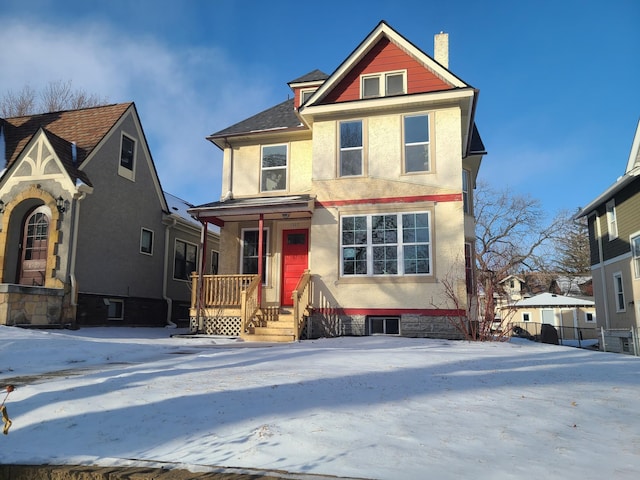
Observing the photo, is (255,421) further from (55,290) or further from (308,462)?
(55,290)

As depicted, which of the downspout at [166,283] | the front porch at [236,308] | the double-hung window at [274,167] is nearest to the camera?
the front porch at [236,308]

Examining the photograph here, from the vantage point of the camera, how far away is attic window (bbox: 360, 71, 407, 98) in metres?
13.5

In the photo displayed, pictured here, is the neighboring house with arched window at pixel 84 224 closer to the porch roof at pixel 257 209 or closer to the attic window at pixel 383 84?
the porch roof at pixel 257 209

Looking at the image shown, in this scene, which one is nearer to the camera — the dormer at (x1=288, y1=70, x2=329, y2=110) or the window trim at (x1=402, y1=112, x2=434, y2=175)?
the window trim at (x1=402, y1=112, x2=434, y2=175)

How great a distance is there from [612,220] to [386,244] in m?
12.5

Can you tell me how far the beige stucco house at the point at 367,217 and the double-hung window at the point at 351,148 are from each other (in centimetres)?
3

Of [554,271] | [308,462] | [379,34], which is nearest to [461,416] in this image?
[308,462]

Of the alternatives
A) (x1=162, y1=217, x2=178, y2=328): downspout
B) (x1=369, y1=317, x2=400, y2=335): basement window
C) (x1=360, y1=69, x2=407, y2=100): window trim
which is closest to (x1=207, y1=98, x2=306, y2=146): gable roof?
(x1=360, y1=69, x2=407, y2=100): window trim

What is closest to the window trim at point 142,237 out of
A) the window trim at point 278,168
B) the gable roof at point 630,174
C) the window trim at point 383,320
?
the window trim at point 278,168

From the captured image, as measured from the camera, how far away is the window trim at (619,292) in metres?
18.8

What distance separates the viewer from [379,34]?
44.4ft

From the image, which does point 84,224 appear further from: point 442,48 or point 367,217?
point 442,48

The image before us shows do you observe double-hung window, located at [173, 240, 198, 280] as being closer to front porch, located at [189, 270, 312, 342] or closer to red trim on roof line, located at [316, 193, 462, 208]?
front porch, located at [189, 270, 312, 342]

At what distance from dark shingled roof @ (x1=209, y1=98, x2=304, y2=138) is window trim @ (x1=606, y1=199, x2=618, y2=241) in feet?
45.0
